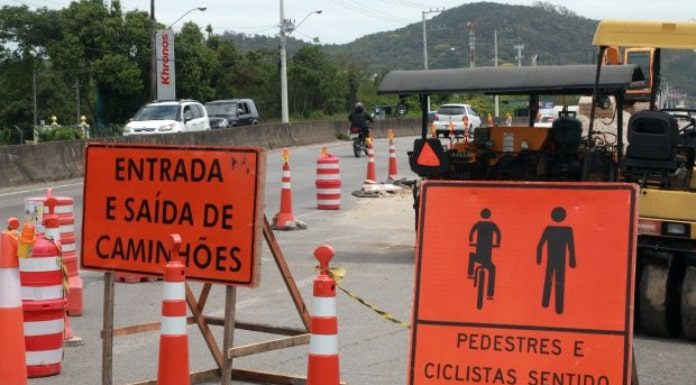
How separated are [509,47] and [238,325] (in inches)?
6915

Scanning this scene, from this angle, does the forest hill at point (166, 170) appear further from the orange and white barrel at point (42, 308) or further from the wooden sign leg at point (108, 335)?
the orange and white barrel at point (42, 308)

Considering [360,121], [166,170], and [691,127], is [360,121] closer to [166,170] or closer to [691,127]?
[691,127]

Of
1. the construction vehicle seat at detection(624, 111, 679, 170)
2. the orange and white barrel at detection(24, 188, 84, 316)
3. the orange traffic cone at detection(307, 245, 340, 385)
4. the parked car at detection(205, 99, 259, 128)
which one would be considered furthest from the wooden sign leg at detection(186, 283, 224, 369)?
the parked car at detection(205, 99, 259, 128)

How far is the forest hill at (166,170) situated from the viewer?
25.2ft

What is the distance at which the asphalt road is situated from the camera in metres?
8.86

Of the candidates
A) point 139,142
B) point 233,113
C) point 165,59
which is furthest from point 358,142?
point 165,59

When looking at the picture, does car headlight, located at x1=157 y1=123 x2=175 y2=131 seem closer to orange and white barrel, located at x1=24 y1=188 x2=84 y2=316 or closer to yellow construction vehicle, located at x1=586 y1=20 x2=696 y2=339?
orange and white barrel, located at x1=24 y1=188 x2=84 y2=316

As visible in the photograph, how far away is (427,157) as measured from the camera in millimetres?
14547

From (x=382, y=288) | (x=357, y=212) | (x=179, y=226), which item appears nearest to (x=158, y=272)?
(x=179, y=226)

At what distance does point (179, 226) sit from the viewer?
7773 millimetres

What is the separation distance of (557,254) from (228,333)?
2.40 metres

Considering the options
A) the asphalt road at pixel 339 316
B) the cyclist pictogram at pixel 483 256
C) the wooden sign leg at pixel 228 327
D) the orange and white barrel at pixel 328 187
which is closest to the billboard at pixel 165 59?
the orange and white barrel at pixel 328 187

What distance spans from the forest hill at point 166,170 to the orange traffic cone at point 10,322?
838 millimetres

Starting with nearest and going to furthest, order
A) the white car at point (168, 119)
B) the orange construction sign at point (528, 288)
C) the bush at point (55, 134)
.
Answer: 1. the orange construction sign at point (528, 288)
2. the white car at point (168, 119)
3. the bush at point (55, 134)
